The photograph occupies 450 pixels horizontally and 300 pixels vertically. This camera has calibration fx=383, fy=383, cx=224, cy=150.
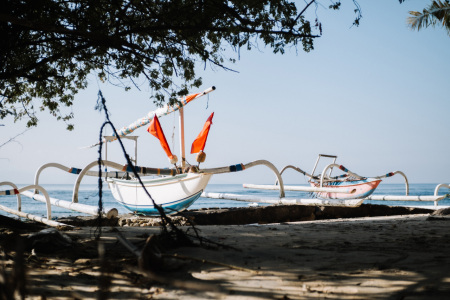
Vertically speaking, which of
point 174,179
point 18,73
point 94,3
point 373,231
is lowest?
point 373,231

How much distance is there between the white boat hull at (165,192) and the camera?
943 centimetres

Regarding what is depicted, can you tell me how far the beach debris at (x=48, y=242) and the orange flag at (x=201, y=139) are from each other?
604 cm

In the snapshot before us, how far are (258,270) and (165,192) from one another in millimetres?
7351

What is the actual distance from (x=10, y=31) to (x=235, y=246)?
4070 millimetres

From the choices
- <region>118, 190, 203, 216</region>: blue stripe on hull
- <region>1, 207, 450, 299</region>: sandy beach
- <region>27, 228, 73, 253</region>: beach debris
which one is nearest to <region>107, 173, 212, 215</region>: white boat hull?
<region>118, 190, 203, 216</region>: blue stripe on hull

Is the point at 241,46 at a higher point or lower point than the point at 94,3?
lower

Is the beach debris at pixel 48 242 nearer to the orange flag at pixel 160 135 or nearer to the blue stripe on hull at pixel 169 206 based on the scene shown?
the blue stripe on hull at pixel 169 206

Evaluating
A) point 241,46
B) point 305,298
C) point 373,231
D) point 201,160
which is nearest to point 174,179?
point 201,160

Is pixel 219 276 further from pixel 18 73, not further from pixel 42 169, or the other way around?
pixel 42 169

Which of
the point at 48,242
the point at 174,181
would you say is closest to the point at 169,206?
the point at 174,181

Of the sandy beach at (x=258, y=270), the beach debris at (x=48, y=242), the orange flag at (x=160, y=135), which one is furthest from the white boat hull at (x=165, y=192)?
the beach debris at (x=48, y=242)

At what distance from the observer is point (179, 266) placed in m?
2.69

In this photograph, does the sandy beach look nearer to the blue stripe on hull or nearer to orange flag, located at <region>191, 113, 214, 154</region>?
orange flag, located at <region>191, 113, 214, 154</region>

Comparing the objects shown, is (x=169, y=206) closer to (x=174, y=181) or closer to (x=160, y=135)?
(x=174, y=181)
